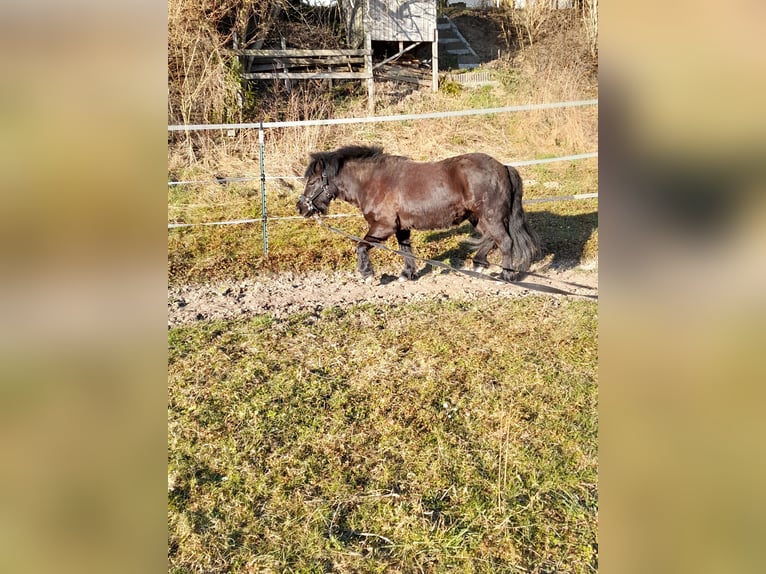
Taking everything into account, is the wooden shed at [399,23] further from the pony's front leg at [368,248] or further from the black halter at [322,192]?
the pony's front leg at [368,248]

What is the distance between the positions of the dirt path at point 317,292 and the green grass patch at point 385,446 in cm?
58

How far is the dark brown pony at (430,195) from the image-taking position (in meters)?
6.14

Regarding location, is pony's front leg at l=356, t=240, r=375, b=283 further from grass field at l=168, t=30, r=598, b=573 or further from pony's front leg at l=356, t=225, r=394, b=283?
grass field at l=168, t=30, r=598, b=573

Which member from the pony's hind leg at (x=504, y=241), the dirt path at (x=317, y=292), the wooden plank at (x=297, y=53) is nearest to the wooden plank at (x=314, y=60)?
the wooden plank at (x=297, y=53)

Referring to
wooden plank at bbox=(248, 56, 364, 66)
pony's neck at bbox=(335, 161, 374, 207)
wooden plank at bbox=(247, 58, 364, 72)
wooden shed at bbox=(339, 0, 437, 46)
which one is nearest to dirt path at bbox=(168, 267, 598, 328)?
pony's neck at bbox=(335, 161, 374, 207)

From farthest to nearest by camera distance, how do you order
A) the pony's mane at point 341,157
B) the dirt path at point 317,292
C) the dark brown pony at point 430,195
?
the pony's mane at point 341,157
the dark brown pony at point 430,195
the dirt path at point 317,292

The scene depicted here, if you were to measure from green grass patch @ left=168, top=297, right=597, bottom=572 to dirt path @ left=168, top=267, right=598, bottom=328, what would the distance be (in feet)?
1.89

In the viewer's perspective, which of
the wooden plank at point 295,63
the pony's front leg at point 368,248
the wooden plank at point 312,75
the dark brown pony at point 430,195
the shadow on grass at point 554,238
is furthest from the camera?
the wooden plank at point 295,63

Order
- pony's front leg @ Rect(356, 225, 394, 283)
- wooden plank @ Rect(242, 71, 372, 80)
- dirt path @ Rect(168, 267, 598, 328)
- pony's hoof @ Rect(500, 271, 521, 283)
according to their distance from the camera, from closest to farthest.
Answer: dirt path @ Rect(168, 267, 598, 328), pony's hoof @ Rect(500, 271, 521, 283), pony's front leg @ Rect(356, 225, 394, 283), wooden plank @ Rect(242, 71, 372, 80)

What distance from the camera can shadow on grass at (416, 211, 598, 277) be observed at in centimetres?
725

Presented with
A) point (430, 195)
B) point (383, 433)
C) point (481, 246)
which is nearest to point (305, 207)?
point (430, 195)

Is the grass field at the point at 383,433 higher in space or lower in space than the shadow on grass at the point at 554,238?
lower

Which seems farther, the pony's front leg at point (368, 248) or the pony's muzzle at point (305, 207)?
the pony's muzzle at point (305, 207)
